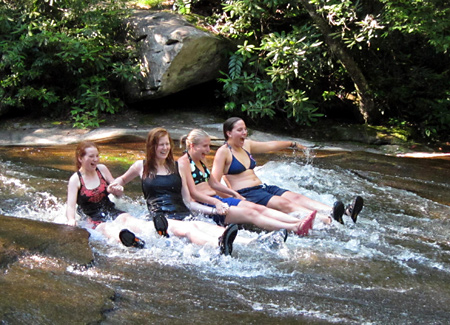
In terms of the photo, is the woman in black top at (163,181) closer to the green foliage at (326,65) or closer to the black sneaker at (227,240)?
the black sneaker at (227,240)

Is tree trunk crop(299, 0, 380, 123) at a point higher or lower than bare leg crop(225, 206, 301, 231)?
higher

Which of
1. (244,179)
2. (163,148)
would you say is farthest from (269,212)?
(163,148)

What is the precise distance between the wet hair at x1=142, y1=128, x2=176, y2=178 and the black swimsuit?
0.41 meters

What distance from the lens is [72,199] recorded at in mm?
4727

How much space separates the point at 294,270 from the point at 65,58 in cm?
866

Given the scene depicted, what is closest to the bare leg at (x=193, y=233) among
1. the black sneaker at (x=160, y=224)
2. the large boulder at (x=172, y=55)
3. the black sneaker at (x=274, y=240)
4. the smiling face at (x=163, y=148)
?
the black sneaker at (x=160, y=224)

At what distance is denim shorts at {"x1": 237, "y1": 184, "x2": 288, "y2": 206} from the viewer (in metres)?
5.42

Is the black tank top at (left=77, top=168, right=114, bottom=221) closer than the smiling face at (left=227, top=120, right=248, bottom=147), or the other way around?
the black tank top at (left=77, top=168, right=114, bottom=221)

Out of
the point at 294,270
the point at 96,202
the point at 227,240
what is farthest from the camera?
the point at 96,202

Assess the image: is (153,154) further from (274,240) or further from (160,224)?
(274,240)

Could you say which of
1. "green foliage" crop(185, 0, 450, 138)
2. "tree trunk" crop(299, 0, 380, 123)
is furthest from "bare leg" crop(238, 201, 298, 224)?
"tree trunk" crop(299, 0, 380, 123)

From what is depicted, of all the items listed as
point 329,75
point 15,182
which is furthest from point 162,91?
point 15,182

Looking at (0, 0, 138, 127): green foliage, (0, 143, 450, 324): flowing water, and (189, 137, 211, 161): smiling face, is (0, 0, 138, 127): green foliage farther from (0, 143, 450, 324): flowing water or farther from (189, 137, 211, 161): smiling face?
(189, 137, 211, 161): smiling face

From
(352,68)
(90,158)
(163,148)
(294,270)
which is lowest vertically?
(294,270)
